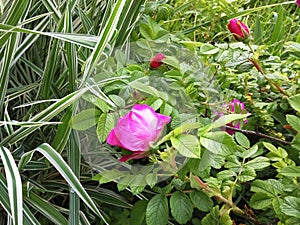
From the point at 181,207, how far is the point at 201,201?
37mm

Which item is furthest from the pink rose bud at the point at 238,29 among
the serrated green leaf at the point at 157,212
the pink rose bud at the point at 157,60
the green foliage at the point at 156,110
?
the serrated green leaf at the point at 157,212

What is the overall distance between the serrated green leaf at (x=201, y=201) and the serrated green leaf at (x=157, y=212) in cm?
5

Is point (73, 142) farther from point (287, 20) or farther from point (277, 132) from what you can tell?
point (287, 20)

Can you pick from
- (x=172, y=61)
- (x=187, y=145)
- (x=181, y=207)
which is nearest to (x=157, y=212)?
(x=181, y=207)

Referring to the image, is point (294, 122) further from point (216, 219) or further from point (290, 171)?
point (216, 219)

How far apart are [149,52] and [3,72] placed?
30 cm

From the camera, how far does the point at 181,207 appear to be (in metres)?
0.90

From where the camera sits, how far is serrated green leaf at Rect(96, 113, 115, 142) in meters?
0.85

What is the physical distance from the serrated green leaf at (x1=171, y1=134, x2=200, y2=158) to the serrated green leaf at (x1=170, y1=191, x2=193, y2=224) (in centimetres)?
13

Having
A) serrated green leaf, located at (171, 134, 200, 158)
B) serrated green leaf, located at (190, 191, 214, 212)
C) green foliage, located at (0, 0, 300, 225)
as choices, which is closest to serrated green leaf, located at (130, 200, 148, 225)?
green foliage, located at (0, 0, 300, 225)

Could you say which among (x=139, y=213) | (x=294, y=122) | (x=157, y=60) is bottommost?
(x=139, y=213)

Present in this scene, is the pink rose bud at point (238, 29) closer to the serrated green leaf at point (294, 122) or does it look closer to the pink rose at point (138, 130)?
the serrated green leaf at point (294, 122)

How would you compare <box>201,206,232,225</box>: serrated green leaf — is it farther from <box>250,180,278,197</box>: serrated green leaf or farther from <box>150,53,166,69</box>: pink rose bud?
<box>150,53,166,69</box>: pink rose bud

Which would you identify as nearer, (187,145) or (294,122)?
(187,145)
